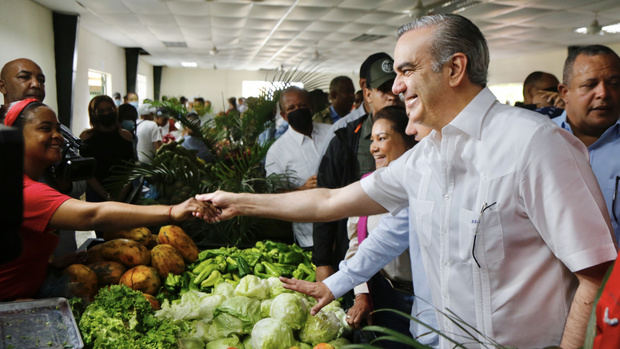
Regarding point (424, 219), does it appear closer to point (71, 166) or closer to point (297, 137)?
point (71, 166)

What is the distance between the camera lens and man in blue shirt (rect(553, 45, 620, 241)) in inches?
73.5

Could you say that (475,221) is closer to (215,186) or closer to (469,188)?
A: (469,188)

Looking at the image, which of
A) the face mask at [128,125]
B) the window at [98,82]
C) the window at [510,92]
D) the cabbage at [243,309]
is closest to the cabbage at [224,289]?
the cabbage at [243,309]

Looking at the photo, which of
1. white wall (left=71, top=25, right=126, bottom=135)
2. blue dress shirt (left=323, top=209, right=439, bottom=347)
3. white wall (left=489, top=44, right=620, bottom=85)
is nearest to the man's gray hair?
blue dress shirt (left=323, top=209, right=439, bottom=347)

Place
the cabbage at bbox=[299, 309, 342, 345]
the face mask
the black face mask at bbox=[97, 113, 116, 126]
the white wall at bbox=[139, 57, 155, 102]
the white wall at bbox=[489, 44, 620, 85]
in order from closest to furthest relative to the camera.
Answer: the cabbage at bbox=[299, 309, 342, 345], the black face mask at bbox=[97, 113, 116, 126], the face mask, the white wall at bbox=[489, 44, 620, 85], the white wall at bbox=[139, 57, 155, 102]

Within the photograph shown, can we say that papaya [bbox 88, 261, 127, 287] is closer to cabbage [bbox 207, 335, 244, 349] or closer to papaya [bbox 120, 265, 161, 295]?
papaya [bbox 120, 265, 161, 295]

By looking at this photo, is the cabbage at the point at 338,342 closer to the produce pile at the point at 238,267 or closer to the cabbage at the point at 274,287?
the cabbage at the point at 274,287

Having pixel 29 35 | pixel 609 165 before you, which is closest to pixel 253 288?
pixel 609 165

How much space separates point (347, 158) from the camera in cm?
236

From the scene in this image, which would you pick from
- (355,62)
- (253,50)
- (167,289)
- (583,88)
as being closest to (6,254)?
(167,289)

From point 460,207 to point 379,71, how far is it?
4.25 feet

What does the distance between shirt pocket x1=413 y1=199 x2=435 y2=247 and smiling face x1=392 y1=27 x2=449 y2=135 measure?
0.21 m

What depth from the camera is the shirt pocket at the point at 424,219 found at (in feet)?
4.11

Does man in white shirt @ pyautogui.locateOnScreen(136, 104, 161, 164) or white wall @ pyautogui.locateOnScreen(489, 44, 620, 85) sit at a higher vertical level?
white wall @ pyautogui.locateOnScreen(489, 44, 620, 85)
